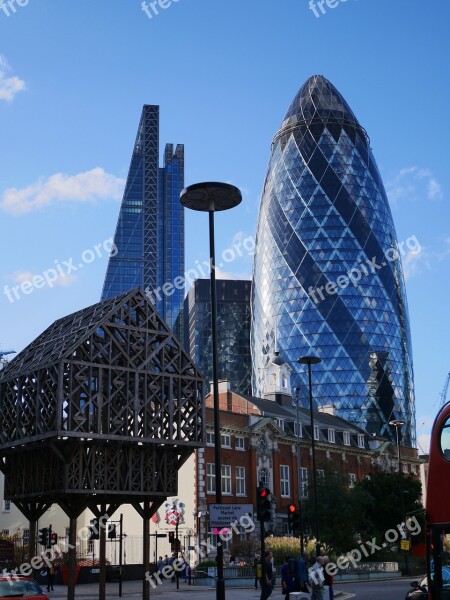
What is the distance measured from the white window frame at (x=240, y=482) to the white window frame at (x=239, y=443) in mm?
1732

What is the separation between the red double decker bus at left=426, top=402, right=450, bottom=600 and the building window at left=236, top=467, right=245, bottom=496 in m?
56.2

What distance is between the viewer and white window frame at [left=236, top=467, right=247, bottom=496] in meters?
73.0

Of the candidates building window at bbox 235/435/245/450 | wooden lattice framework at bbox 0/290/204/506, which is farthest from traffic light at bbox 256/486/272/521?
building window at bbox 235/435/245/450

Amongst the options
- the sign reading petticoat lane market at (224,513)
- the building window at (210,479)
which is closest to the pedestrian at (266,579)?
the sign reading petticoat lane market at (224,513)

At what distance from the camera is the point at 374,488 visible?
7738 centimetres

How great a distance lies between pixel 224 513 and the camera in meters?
22.5

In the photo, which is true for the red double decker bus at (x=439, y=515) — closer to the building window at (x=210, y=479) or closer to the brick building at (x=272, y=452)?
the brick building at (x=272, y=452)

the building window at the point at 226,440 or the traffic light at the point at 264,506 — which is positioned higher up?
the building window at the point at 226,440

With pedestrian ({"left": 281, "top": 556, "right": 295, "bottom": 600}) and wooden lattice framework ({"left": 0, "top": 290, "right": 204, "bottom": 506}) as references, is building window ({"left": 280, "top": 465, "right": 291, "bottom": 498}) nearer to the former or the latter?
wooden lattice framework ({"left": 0, "top": 290, "right": 204, "bottom": 506})

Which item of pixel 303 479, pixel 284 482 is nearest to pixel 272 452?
pixel 284 482

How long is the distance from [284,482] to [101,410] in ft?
174

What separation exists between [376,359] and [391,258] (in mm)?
19913

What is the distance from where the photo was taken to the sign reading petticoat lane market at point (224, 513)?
22406 millimetres

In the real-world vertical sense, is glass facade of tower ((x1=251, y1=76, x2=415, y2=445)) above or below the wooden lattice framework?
above
